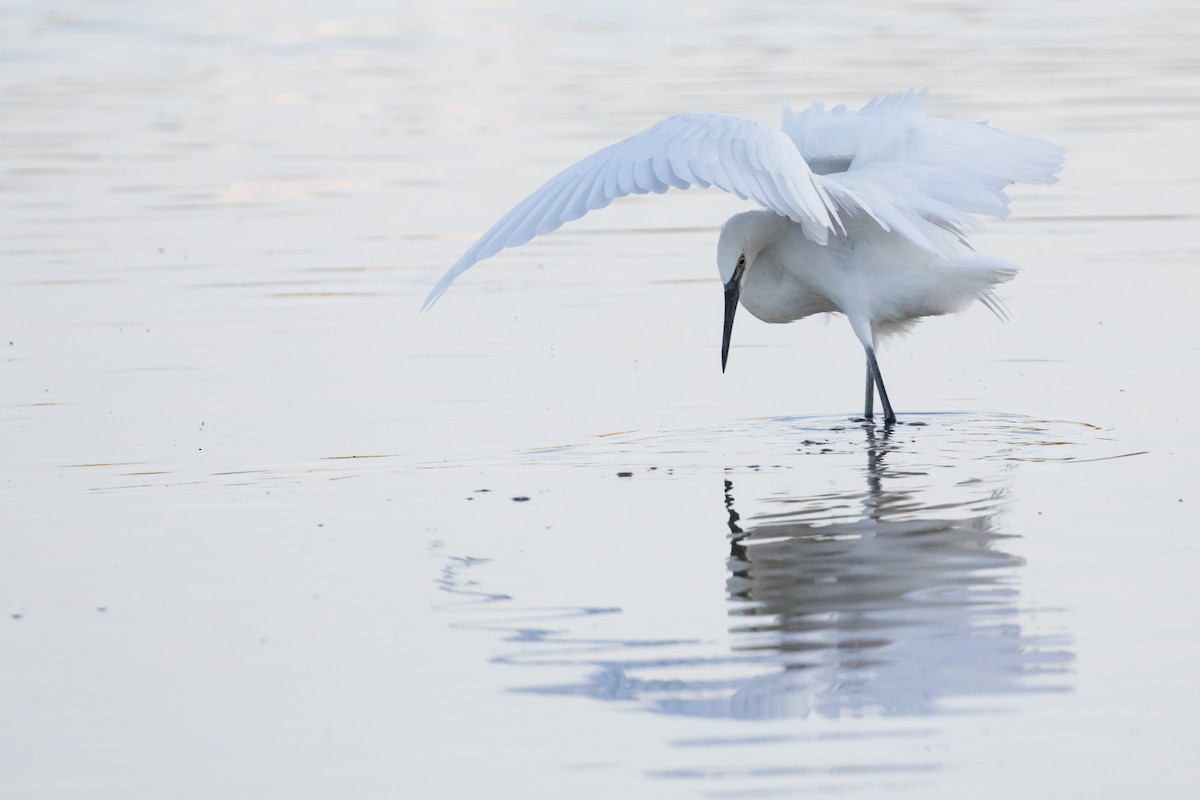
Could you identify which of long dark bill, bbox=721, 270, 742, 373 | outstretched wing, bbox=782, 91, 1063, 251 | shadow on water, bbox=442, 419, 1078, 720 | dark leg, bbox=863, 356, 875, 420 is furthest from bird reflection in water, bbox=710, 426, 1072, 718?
long dark bill, bbox=721, 270, 742, 373

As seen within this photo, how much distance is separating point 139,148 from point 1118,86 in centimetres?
981

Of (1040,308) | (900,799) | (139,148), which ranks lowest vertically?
(900,799)

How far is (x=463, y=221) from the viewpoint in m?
15.2

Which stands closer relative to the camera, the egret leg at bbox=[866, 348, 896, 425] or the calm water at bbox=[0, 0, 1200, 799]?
the calm water at bbox=[0, 0, 1200, 799]

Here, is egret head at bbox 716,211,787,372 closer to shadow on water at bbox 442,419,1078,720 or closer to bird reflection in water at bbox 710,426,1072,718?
shadow on water at bbox 442,419,1078,720

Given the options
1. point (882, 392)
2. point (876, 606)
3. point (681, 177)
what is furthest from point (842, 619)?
point (882, 392)

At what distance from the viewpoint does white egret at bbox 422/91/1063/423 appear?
812 cm

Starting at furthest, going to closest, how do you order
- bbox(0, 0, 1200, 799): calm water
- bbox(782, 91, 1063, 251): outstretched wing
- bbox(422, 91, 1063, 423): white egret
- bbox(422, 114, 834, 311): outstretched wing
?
bbox(782, 91, 1063, 251): outstretched wing < bbox(422, 91, 1063, 423): white egret < bbox(422, 114, 834, 311): outstretched wing < bbox(0, 0, 1200, 799): calm water

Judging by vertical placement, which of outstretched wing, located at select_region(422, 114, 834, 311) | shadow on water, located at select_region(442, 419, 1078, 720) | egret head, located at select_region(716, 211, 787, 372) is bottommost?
shadow on water, located at select_region(442, 419, 1078, 720)

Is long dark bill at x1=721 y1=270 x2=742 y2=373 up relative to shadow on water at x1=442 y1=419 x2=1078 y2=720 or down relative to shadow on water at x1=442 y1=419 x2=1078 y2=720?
up

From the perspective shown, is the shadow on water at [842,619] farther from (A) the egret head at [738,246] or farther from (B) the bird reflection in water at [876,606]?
(A) the egret head at [738,246]

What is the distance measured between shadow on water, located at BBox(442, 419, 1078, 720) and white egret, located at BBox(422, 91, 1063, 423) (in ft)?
3.68

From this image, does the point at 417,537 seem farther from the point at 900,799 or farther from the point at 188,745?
the point at 900,799

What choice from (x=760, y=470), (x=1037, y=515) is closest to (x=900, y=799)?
(x=1037, y=515)
